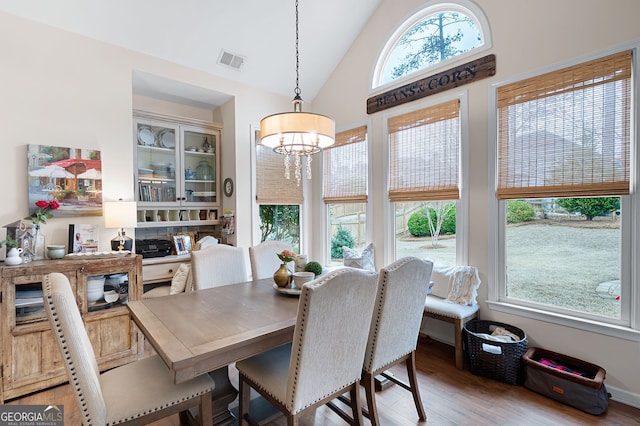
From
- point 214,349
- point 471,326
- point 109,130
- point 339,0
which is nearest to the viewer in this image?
point 214,349

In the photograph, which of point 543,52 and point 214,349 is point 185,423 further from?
point 543,52

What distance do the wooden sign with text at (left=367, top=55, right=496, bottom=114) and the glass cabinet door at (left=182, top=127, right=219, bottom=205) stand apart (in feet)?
7.11

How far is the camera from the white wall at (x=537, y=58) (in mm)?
2084

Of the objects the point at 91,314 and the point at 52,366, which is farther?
the point at 91,314

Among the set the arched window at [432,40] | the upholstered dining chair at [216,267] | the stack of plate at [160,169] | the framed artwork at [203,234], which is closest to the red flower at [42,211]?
the stack of plate at [160,169]

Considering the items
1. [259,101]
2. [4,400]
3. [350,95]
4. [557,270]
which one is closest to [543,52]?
[557,270]

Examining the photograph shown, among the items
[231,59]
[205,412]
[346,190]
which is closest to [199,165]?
[231,59]

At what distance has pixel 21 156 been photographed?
2.47 m

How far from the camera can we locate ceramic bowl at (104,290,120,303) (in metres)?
2.57

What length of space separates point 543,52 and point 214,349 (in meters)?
3.16

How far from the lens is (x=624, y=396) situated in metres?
2.07

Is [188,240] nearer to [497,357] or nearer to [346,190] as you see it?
[346,190]

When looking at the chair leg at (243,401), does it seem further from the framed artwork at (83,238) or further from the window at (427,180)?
the window at (427,180)

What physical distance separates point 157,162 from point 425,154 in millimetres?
3137
